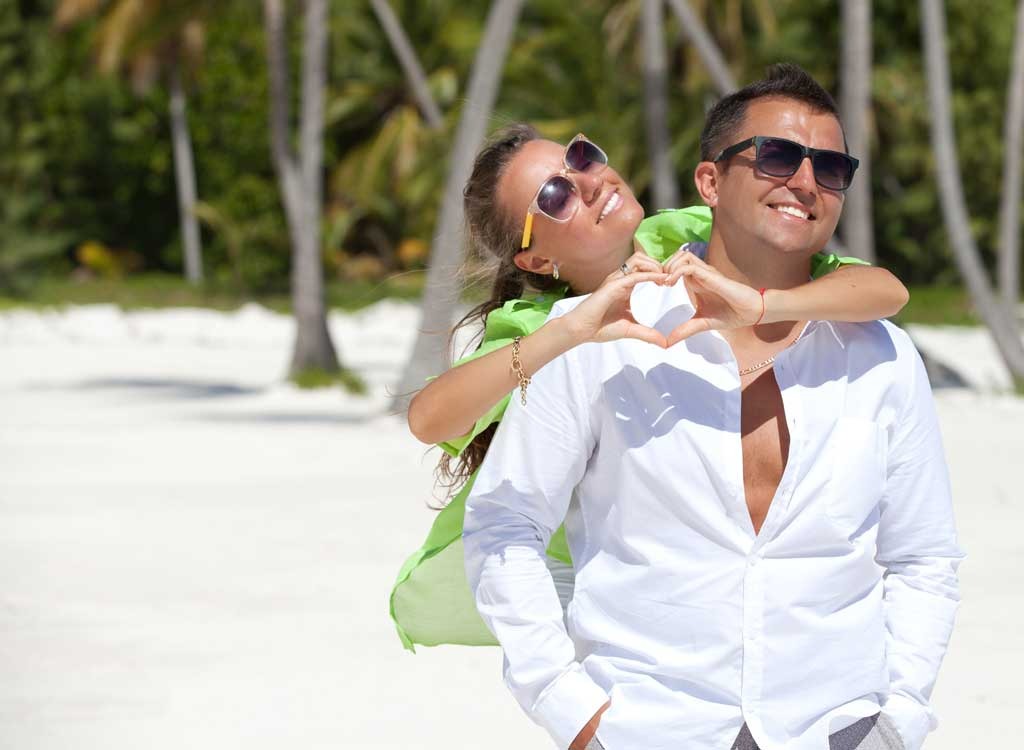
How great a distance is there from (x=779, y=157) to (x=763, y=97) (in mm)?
131

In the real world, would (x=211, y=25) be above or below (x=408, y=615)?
below

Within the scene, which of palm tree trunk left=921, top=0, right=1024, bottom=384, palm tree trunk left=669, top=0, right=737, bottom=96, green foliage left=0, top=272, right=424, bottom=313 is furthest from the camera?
green foliage left=0, top=272, right=424, bottom=313

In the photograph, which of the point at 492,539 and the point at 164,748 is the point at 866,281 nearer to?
the point at 492,539

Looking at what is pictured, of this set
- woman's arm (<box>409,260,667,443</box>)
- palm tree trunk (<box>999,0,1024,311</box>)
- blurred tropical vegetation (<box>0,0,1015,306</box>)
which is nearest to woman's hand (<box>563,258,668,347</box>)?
woman's arm (<box>409,260,667,443</box>)

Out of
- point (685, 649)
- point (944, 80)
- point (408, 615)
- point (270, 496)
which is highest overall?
point (685, 649)

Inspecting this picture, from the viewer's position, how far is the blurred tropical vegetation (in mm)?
34625

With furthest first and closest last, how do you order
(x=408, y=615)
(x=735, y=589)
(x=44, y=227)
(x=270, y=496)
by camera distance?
(x=44, y=227), (x=270, y=496), (x=408, y=615), (x=735, y=589)

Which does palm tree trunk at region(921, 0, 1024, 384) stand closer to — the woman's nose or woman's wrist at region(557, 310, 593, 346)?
the woman's nose

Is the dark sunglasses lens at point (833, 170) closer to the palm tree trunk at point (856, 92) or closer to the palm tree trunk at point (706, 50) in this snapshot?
the palm tree trunk at point (856, 92)

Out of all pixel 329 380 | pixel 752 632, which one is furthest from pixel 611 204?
pixel 329 380

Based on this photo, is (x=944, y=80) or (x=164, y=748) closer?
(x=164, y=748)

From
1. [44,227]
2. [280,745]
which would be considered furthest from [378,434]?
[44,227]

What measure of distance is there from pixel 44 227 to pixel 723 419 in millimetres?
43658

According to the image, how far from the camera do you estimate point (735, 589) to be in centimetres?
226
